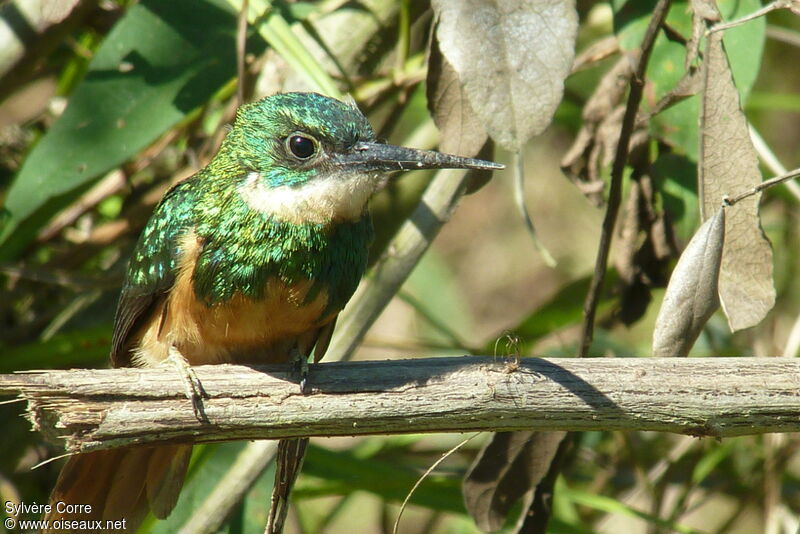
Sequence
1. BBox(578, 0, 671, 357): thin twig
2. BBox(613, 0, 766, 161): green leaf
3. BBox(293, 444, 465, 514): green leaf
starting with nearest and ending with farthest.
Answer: BBox(578, 0, 671, 357): thin twig, BBox(613, 0, 766, 161): green leaf, BBox(293, 444, 465, 514): green leaf

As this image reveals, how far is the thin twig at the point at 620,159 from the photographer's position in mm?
1903

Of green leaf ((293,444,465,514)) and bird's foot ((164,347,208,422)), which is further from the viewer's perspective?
green leaf ((293,444,465,514))

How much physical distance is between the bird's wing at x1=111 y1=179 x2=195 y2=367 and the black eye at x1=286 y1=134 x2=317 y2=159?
0.28m

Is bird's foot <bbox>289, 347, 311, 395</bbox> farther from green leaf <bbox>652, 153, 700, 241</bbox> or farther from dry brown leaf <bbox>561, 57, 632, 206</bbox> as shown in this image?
green leaf <bbox>652, 153, 700, 241</bbox>

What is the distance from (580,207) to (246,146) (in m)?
3.45

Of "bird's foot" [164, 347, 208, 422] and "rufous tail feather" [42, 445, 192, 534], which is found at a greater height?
"rufous tail feather" [42, 445, 192, 534]

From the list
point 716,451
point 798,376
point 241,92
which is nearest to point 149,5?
point 241,92

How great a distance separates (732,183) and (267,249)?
928mm

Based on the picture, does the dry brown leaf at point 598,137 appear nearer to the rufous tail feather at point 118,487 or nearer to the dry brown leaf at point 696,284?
the dry brown leaf at point 696,284

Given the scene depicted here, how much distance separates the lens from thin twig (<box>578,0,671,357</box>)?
6.24ft

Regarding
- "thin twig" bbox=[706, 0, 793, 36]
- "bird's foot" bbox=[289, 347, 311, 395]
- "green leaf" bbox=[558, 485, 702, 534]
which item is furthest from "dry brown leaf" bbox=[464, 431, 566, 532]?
"thin twig" bbox=[706, 0, 793, 36]

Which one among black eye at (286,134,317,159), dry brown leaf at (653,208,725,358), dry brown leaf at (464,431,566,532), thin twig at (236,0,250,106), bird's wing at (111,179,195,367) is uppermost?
thin twig at (236,0,250,106)

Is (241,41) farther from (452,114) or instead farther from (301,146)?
(452,114)

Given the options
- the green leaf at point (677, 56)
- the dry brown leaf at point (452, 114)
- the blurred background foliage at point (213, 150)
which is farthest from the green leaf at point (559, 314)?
the dry brown leaf at point (452, 114)
